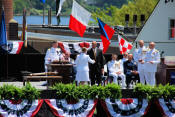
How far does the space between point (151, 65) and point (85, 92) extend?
4.02 m

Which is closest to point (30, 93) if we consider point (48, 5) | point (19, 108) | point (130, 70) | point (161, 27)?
point (19, 108)

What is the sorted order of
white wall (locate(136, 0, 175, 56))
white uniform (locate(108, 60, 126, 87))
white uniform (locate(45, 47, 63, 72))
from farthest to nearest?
white wall (locate(136, 0, 175, 56)) → white uniform (locate(45, 47, 63, 72)) → white uniform (locate(108, 60, 126, 87))

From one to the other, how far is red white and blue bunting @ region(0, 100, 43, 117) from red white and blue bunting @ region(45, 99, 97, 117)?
0.95 ft

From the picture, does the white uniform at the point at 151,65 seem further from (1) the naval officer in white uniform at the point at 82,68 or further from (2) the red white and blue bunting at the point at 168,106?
(2) the red white and blue bunting at the point at 168,106

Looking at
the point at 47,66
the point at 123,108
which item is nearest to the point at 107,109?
the point at 123,108

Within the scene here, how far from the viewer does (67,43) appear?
20.4m

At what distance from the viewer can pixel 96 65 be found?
14758 mm

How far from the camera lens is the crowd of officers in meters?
14.6

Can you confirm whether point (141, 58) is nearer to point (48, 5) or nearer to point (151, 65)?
point (151, 65)

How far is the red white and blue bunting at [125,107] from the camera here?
37.1ft

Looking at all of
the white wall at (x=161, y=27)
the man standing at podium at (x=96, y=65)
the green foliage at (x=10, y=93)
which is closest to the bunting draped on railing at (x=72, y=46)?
the man standing at podium at (x=96, y=65)

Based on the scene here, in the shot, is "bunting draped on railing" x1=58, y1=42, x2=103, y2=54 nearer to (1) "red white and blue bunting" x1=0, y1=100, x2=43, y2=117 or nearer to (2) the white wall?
(2) the white wall

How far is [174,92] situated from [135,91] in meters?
0.90

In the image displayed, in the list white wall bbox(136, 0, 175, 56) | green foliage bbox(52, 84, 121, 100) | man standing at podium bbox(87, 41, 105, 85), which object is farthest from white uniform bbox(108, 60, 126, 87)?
white wall bbox(136, 0, 175, 56)
